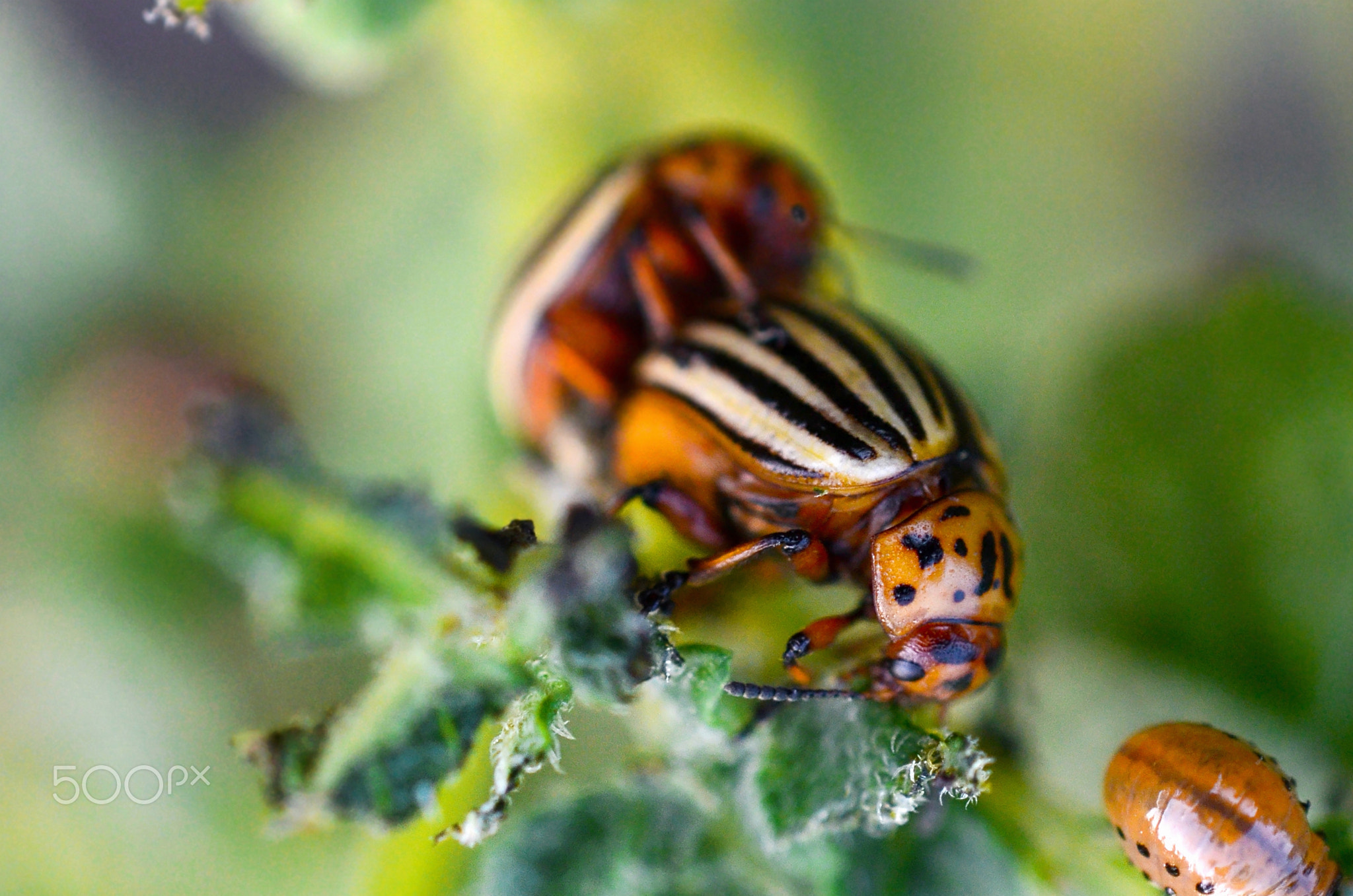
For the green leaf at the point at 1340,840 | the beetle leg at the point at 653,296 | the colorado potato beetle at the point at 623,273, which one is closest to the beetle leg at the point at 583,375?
the colorado potato beetle at the point at 623,273

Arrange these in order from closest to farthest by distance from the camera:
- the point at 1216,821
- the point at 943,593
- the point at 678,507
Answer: the point at 1216,821
the point at 943,593
the point at 678,507

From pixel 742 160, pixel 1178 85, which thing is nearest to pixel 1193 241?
pixel 1178 85

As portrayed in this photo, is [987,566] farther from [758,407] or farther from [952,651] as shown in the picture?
[758,407]

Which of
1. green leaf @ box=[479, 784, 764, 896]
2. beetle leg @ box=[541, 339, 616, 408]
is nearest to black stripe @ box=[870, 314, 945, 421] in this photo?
beetle leg @ box=[541, 339, 616, 408]

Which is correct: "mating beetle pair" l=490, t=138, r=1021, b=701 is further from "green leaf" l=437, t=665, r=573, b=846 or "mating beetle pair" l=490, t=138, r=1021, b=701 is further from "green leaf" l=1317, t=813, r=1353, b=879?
"green leaf" l=1317, t=813, r=1353, b=879

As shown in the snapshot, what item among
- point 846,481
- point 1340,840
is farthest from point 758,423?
point 1340,840

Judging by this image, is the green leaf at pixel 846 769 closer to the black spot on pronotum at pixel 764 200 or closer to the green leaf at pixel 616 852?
the green leaf at pixel 616 852

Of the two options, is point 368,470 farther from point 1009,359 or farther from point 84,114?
point 1009,359
